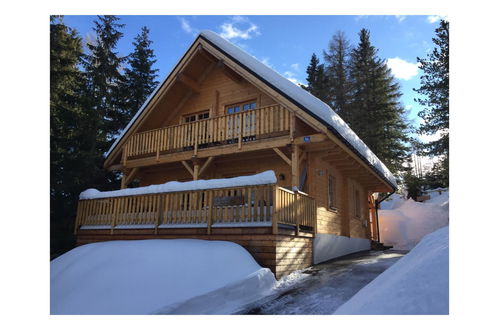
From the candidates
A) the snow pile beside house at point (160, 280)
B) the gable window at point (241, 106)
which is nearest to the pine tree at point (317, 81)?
the gable window at point (241, 106)

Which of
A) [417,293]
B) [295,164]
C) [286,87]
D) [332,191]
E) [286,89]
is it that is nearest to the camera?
[417,293]

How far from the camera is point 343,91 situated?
27750mm

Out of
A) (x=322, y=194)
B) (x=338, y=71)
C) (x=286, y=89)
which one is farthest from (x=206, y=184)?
(x=338, y=71)

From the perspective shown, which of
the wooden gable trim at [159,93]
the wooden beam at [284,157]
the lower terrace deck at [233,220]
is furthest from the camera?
the wooden gable trim at [159,93]

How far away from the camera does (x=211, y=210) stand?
8.61m

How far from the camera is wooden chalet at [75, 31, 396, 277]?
329 inches

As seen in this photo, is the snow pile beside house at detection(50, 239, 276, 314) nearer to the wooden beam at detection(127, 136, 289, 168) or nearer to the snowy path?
the snowy path

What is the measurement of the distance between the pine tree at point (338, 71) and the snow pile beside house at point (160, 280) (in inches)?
887

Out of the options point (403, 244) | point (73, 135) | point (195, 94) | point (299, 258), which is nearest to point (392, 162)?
point (403, 244)

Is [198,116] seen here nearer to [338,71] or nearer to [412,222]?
[412,222]

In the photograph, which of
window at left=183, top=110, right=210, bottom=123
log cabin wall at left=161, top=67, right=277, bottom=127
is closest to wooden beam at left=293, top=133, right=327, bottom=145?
log cabin wall at left=161, top=67, right=277, bottom=127

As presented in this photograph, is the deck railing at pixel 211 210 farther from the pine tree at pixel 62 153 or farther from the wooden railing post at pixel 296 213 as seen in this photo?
the pine tree at pixel 62 153

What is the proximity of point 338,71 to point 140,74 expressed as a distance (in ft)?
53.5

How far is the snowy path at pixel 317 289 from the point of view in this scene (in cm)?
562
